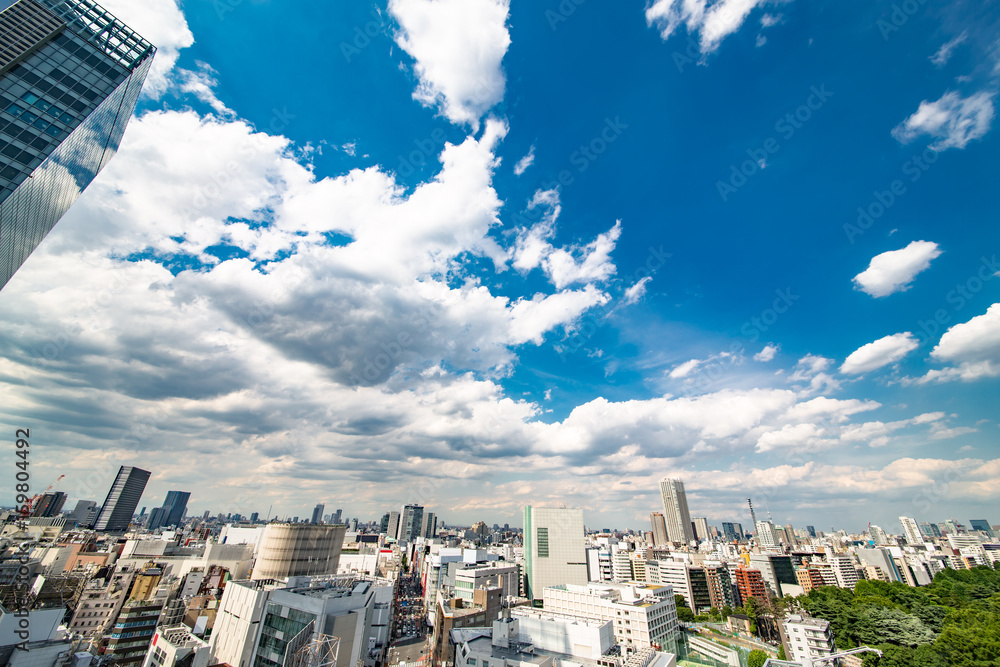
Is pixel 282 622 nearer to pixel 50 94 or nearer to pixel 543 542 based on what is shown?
pixel 50 94

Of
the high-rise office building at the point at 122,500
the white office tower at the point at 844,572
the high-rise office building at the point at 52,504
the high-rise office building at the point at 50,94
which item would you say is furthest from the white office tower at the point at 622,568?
the high-rise office building at the point at 122,500

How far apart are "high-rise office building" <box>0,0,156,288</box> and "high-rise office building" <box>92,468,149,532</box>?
206855mm

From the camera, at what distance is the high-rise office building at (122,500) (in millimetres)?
175125

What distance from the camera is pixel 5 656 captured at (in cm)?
3216

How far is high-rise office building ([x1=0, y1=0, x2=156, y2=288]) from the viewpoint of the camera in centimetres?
2902

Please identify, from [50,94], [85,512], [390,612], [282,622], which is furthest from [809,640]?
[85,512]

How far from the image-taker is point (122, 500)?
591 ft

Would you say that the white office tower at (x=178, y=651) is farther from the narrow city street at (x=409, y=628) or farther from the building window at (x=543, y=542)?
the building window at (x=543, y=542)

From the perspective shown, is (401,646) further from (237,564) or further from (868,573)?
(868,573)

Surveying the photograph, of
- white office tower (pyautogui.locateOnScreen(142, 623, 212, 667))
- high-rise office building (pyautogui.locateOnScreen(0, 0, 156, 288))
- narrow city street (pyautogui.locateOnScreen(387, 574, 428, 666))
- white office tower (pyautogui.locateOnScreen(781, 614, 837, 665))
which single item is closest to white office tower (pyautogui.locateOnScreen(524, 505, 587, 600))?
narrow city street (pyautogui.locateOnScreen(387, 574, 428, 666))

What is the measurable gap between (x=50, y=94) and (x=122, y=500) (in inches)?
9132

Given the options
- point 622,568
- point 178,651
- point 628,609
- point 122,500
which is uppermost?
point 122,500

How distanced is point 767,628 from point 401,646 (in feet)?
229

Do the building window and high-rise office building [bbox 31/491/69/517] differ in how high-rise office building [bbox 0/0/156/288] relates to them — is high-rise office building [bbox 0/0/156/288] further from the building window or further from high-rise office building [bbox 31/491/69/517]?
high-rise office building [bbox 31/491/69/517]
